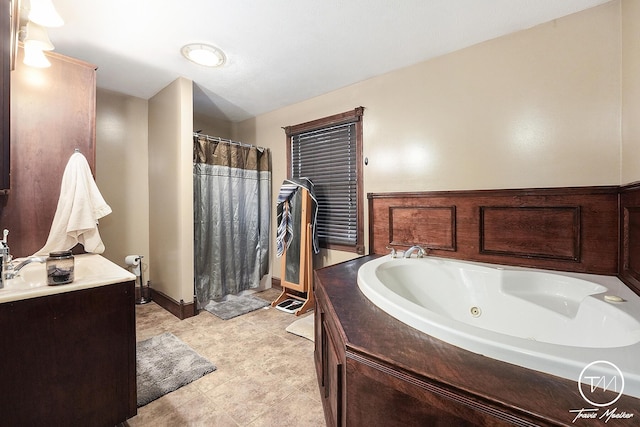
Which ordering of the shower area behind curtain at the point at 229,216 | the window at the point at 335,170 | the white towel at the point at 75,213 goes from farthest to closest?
the shower area behind curtain at the point at 229,216 → the window at the point at 335,170 → the white towel at the point at 75,213

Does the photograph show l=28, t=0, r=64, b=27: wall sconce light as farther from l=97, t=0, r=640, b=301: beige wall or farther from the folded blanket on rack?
the folded blanket on rack

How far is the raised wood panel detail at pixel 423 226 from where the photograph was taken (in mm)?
2078

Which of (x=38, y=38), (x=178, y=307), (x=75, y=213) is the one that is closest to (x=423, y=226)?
(x=178, y=307)

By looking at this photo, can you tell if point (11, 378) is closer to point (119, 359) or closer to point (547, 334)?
A: point (119, 359)

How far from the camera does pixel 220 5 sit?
158 centimetres

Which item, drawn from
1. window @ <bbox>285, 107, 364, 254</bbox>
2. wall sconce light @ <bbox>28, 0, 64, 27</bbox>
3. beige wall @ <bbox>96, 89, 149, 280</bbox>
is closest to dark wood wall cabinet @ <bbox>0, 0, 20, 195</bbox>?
wall sconce light @ <bbox>28, 0, 64, 27</bbox>

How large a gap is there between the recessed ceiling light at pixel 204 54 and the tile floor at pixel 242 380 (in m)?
2.27

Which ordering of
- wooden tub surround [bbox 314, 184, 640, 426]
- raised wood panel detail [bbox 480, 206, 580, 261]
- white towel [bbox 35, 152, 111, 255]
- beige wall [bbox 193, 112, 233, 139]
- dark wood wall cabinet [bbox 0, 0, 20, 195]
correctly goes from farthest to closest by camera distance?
beige wall [bbox 193, 112, 233, 139], white towel [bbox 35, 152, 111, 255], raised wood panel detail [bbox 480, 206, 580, 261], dark wood wall cabinet [bbox 0, 0, 20, 195], wooden tub surround [bbox 314, 184, 640, 426]

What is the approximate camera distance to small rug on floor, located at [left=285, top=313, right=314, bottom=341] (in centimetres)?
219

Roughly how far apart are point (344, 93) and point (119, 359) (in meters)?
2.67

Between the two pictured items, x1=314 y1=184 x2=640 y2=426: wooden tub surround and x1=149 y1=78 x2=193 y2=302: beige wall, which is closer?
x1=314 y1=184 x2=640 y2=426: wooden tub surround

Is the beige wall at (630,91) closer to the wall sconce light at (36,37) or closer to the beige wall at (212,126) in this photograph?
the wall sconce light at (36,37)

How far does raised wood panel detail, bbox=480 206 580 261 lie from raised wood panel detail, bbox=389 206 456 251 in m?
0.22

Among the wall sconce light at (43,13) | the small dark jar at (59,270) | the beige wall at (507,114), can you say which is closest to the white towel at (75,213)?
the small dark jar at (59,270)
